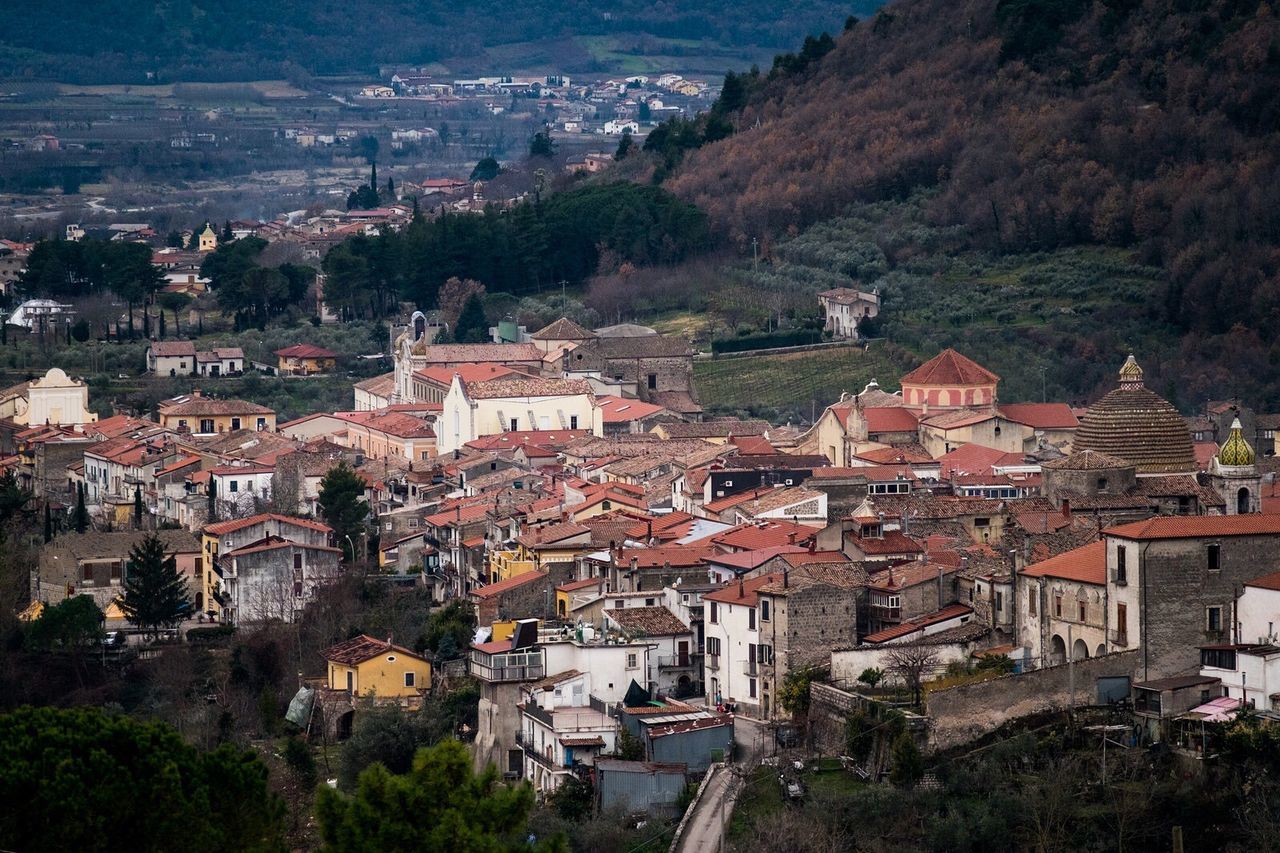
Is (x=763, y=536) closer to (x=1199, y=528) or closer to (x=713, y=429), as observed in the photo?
(x=1199, y=528)

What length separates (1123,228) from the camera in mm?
90500

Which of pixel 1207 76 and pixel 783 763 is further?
pixel 1207 76

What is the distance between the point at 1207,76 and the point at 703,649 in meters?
62.5

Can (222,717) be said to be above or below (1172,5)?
below

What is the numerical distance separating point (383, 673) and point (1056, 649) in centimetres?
1161

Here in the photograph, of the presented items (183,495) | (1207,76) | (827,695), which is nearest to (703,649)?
(827,695)

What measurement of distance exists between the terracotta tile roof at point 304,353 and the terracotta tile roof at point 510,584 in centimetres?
3977

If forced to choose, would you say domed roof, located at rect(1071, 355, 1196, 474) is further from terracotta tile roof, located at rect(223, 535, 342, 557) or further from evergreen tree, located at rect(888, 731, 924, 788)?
evergreen tree, located at rect(888, 731, 924, 788)

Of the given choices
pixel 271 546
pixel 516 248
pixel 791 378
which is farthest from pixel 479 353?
pixel 271 546

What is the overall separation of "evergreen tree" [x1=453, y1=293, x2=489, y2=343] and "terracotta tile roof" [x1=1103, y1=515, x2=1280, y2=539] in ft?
172

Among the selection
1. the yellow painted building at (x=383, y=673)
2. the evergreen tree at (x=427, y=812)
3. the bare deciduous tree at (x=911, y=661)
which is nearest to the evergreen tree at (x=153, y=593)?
the yellow painted building at (x=383, y=673)

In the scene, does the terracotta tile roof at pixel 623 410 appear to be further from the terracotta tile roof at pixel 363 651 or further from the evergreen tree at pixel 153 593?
the terracotta tile roof at pixel 363 651

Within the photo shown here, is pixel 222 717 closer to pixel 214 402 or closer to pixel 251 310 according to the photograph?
pixel 214 402

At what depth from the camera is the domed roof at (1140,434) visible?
168 feet
